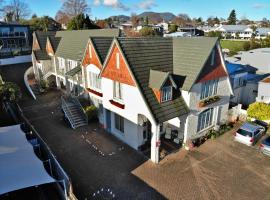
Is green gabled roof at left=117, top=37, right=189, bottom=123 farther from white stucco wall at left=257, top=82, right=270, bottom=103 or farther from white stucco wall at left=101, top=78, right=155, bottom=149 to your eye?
white stucco wall at left=257, top=82, right=270, bottom=103

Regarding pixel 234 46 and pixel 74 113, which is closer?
pixel 74 113

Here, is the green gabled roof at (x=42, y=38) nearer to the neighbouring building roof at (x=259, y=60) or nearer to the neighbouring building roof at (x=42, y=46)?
the neighbouring building roof at (x=42, y=46)

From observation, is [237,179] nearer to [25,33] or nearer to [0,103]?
[0,103]

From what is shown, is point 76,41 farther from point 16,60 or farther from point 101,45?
point 16,60

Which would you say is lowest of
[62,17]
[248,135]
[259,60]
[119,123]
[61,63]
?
[248,135]

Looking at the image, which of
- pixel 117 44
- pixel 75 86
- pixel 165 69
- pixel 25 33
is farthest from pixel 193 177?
pixel 25 33

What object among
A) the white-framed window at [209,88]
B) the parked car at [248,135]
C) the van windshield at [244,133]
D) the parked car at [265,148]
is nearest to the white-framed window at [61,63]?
the white-framed window at [209,88]

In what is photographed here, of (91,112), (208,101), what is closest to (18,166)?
(91,112)
